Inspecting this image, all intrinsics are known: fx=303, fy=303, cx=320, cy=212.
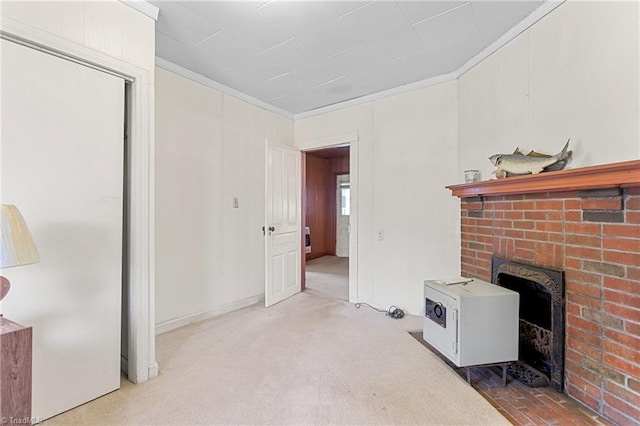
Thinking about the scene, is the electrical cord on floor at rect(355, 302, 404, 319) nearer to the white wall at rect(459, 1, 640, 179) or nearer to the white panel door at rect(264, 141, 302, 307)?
the white panel door at rect(264, 141, 302, 307)

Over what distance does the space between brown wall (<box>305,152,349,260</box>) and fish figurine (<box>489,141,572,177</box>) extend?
5.01 metres

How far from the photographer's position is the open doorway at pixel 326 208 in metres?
7.02

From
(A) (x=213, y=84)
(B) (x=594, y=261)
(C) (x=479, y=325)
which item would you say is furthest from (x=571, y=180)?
(A) (x=213, y=84)

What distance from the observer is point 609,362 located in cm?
170

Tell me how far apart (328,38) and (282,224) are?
224cm

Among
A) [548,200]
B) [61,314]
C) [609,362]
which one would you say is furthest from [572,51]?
[61,314]

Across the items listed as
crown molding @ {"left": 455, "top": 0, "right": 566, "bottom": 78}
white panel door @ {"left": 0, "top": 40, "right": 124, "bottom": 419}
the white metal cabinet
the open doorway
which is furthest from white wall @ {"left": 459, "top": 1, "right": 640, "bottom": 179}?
the open doorway

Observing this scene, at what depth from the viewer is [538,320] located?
7.44 ft

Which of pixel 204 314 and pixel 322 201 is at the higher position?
pixel 322 201

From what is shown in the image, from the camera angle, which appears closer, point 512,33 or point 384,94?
point 512,33

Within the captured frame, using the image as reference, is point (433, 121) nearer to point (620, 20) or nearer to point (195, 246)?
point (620, 20)

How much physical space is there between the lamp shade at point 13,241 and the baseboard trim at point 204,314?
1.78 metres

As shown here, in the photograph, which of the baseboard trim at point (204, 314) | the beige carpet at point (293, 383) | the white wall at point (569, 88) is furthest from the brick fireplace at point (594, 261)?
the baseboard trim at point (204, 314)

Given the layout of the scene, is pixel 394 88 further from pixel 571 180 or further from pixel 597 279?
pixel 597 279
